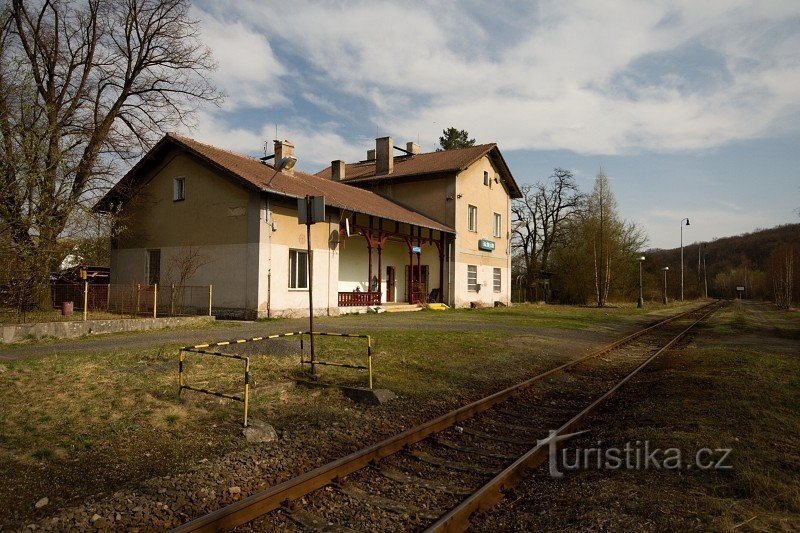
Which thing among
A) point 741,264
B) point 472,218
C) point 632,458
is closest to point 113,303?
point 632,458

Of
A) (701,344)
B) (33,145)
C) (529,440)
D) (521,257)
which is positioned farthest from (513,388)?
(521,257)

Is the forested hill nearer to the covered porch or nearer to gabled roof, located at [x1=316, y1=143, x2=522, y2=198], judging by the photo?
gabled roof, located at [x1=316, y1=143, x2=522, y2=198]

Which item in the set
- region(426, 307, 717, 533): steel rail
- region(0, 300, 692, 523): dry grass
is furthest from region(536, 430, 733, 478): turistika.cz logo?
region(0, 300, 692, 523): dry grass

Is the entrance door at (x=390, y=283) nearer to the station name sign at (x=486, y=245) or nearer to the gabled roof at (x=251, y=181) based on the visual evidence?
the gabled roof at (x=251, y=181)

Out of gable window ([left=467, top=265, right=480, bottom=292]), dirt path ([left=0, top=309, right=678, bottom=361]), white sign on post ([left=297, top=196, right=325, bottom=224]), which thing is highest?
white sign on post ([left=297, top=196, right=325, bottom=224])

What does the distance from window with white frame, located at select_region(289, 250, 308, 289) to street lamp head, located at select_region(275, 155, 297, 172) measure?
3.29m

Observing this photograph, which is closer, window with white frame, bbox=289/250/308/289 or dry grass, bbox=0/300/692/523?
dry grass, bbox=0/300/692/523

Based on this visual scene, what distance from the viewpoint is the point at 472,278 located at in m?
31.3

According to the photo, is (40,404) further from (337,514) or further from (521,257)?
(521,257)

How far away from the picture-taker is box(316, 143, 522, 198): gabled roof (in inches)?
1171

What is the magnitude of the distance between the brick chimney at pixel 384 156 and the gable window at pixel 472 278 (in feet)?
24.5

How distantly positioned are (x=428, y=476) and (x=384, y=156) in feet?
92.7

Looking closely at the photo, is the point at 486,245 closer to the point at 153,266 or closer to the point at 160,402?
the point at 153,266

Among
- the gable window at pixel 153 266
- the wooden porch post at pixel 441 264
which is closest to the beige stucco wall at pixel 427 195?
the wooden porch post at pixel 441 264
